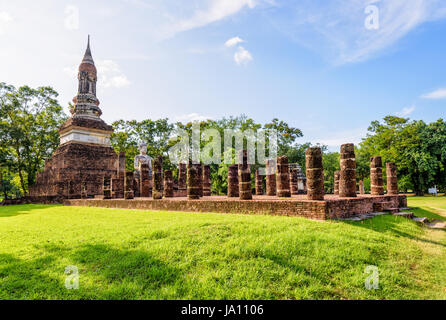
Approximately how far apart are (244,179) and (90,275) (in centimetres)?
718

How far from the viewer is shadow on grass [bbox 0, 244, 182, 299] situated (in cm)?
349

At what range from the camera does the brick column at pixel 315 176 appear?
8.00 m

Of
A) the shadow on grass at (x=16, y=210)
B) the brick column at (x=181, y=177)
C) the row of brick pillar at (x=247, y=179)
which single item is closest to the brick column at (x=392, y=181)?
the row of brick pillar at (x=247, y=179)

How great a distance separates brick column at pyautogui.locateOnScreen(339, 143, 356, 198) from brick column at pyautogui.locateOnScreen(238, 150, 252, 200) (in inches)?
133

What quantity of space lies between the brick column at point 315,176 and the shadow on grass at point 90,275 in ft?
17.7

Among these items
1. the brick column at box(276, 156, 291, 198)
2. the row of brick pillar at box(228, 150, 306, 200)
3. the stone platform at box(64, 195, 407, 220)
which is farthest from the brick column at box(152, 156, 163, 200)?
the brick column at box(276, 156, 291, 198)

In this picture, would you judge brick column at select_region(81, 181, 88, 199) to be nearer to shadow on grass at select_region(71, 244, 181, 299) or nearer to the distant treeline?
the distant treeline

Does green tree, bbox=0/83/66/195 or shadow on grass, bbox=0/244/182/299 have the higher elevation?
green tree, bbox=0/83/66/195
